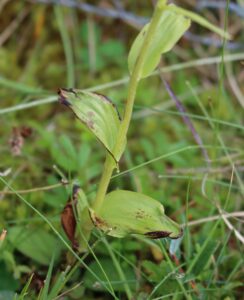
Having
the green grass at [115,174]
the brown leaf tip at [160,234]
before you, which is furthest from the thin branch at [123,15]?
the brown leaf tip at [160,234]

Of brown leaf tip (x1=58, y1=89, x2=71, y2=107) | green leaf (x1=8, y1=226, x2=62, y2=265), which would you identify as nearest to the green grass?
green leaf (x1=8, y1=226, x2=62, y2=265)

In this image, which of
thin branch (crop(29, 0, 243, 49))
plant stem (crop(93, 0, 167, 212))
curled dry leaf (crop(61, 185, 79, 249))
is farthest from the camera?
thin branch (crop(29, 0, 243, 49))

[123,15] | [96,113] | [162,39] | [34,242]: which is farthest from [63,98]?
[123,15]

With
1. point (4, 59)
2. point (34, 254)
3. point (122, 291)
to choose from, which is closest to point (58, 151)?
point (34, 254)

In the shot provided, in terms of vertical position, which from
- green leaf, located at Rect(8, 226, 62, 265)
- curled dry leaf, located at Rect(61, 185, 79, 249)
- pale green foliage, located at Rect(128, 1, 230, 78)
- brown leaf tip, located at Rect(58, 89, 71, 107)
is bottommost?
green leaf, located at Rect(8, 226, 62, 265)

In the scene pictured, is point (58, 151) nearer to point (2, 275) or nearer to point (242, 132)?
point (2, 275)

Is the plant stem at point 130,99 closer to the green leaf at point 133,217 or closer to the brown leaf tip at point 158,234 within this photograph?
the green leaf at point 133,217

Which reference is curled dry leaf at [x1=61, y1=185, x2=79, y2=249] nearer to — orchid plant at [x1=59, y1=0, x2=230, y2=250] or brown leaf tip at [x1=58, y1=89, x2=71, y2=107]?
orchid plant at [x1=59, y1=0, x2=230, y2=250]
